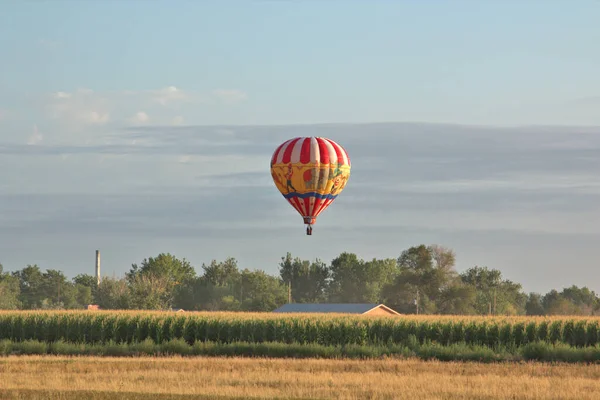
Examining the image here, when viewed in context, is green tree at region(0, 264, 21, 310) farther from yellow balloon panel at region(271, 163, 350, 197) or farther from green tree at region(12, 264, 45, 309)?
yellow balloon panel at region(271, 163, 350, 197)

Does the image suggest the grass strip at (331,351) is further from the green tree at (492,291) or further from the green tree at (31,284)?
the green tree at (31,284)

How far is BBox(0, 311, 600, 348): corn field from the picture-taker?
55438 mm

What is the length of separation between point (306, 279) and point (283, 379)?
133 meters

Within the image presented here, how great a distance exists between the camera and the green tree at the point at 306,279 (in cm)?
16502

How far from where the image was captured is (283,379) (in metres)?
34.1

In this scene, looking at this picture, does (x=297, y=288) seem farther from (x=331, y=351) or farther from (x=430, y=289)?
(x=331, y=351)

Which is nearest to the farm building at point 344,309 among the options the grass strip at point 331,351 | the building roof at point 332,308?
the building roof at point 332,308

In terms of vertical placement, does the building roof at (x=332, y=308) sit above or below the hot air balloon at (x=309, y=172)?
below

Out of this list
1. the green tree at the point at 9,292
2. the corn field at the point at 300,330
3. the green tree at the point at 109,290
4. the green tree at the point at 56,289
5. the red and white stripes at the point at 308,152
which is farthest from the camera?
the green tree at the point at 56,289

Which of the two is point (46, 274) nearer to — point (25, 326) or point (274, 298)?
point (274, 298)

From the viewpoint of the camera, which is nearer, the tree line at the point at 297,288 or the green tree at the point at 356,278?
the tree line at the point at 297,288

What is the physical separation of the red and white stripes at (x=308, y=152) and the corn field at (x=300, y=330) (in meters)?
10.0

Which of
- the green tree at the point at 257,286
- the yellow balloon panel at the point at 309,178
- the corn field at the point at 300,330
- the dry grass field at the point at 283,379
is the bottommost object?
the dry grass field at the point at 283,379

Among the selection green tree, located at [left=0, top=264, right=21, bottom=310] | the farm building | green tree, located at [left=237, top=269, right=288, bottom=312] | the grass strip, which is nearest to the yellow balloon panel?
the grass strip
